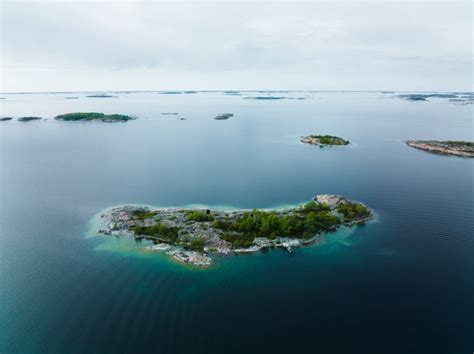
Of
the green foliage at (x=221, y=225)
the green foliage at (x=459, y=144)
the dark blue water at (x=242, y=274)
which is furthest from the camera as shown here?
the green foliage at (x=459, y=144)

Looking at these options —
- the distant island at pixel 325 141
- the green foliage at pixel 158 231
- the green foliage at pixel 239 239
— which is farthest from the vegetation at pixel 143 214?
the distant island at pixel 325 141

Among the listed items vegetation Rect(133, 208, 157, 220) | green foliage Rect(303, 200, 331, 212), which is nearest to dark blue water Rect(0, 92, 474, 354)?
vegetation Rect(133, 208, 157, 220)

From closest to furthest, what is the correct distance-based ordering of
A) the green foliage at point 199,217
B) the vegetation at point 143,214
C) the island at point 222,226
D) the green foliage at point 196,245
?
the green foliage at point 196,245 → the island at point 222,226 → the green foliage at point 199,217 → the vegetation at point 143,214

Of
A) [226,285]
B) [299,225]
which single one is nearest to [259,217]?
[299,225]

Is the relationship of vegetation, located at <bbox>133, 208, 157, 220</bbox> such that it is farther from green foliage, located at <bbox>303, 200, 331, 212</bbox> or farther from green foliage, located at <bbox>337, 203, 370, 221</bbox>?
green foliage, located at <bbox>337, 203, 370, 221</bbox>

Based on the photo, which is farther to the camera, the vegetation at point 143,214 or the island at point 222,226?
the vegetation at point 143,214

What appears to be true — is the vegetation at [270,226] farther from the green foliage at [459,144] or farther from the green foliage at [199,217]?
the green foliage at [459,144]
